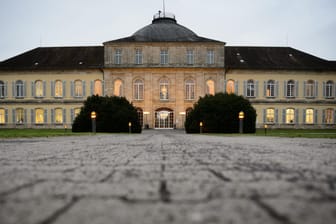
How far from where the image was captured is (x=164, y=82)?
37.6 meters

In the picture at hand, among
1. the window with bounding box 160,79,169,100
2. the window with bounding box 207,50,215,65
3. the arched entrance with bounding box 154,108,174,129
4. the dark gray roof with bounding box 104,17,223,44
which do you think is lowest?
the arched entrance with bounding box 154,108,174,129

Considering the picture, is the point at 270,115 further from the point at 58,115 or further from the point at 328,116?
the point at 58,115

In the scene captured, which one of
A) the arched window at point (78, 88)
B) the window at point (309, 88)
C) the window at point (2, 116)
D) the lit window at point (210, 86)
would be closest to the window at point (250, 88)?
the lit window at point (210, 86)

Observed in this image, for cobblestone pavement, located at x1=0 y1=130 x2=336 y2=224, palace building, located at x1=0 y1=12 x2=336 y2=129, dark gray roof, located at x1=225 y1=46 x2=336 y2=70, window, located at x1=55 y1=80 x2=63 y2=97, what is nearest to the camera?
cobblestone pavement, located at x1=0 y1=130 x2=336 y2=224

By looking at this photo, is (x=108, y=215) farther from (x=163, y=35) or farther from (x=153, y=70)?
(x=163, y=35)

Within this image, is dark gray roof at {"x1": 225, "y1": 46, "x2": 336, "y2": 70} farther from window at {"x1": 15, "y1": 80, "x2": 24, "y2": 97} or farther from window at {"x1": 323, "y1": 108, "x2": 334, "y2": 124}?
window at {"x1": 15, "y1": 80, "x2": 24, "y2": 97}

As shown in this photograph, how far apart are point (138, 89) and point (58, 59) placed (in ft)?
49.2

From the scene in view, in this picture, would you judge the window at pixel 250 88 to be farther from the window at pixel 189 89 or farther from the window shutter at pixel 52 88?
the window shutter at pixel 52 88

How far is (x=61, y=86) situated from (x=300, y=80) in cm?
3854

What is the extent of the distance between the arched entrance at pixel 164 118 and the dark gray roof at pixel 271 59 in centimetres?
1170

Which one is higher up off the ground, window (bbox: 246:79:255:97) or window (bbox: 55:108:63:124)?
window (bbox: 246:79:255:97)

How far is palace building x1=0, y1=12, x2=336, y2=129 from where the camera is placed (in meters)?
37.2

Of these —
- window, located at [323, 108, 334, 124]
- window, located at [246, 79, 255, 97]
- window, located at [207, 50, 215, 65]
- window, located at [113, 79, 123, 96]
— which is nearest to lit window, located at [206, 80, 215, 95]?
window, located at [207, 50, 215, 65]

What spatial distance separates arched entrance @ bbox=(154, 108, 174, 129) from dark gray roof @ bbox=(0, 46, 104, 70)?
38.3ft
